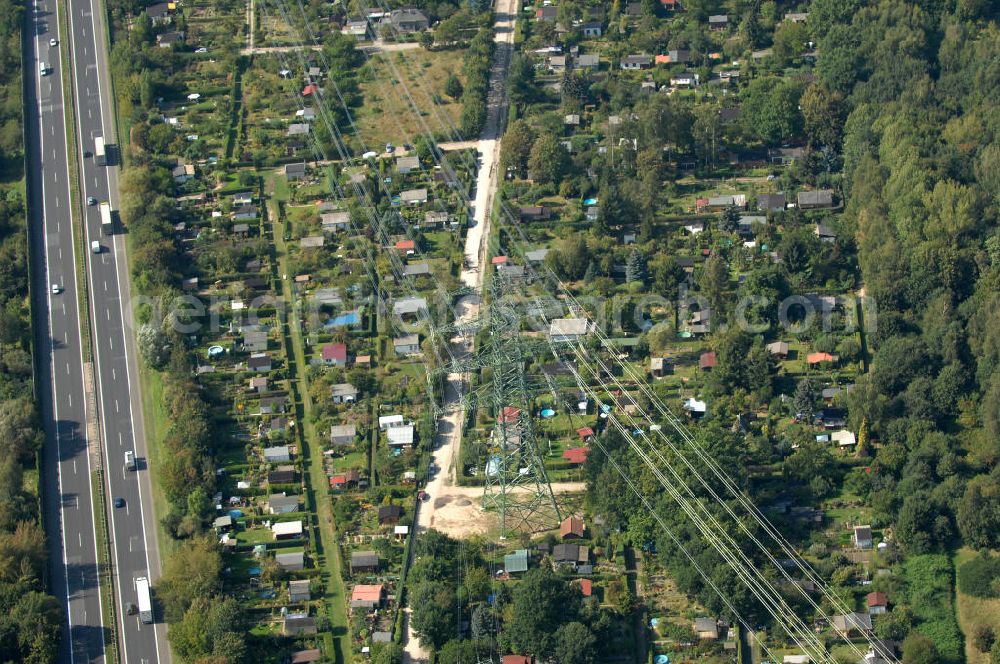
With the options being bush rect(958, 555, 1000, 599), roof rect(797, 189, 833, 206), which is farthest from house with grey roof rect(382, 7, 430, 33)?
bush rect(958, 555, 1000, 599)

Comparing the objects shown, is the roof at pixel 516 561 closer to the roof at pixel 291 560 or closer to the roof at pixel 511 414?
the roof at pixel 511 414

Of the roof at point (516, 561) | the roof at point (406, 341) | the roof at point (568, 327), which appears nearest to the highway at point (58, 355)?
the roof at point (406, 341)

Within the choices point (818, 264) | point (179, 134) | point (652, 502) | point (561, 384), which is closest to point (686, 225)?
point (818, 264)

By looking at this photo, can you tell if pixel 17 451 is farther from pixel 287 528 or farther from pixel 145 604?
pixel 287 528

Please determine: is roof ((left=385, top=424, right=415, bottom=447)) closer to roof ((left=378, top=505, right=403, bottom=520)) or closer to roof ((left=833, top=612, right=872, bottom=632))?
roof ((left=378, top=505, right=403, bottom=520))

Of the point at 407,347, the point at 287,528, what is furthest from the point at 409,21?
the point at 287,528

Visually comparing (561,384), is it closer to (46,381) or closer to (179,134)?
(46,381)
